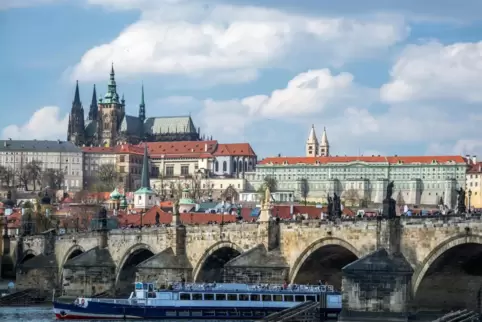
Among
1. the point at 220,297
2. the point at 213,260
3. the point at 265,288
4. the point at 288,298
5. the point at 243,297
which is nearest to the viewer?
the point at 288,298

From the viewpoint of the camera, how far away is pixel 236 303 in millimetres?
59500

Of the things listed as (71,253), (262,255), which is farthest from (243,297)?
(71,253)

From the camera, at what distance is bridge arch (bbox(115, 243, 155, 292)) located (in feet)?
252

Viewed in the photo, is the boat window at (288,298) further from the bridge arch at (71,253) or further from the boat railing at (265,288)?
the bridge arch at (71,253)

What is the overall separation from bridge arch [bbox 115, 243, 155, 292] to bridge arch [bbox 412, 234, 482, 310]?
2787cm

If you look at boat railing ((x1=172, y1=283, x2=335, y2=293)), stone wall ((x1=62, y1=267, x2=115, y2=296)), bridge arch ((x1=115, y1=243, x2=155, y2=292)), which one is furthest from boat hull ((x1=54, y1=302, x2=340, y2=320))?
stone wall ((x1=62, y1=267, x2=115, y2=296))

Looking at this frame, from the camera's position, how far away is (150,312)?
61625 mm

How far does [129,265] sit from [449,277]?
31.1 meters

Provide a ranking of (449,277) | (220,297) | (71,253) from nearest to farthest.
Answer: (449,277) < (220,297) < (71,253)

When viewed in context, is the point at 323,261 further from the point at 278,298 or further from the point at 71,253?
the point at 71,253

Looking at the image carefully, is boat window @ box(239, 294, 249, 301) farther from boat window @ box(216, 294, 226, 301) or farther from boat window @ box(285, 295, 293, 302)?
boat window @ box(285, 295, 293, 302)

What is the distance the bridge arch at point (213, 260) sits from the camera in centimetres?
6769

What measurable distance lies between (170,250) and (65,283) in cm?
998

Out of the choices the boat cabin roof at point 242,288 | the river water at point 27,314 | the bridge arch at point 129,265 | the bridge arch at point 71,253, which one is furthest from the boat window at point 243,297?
the bridge arch at point 71,253
